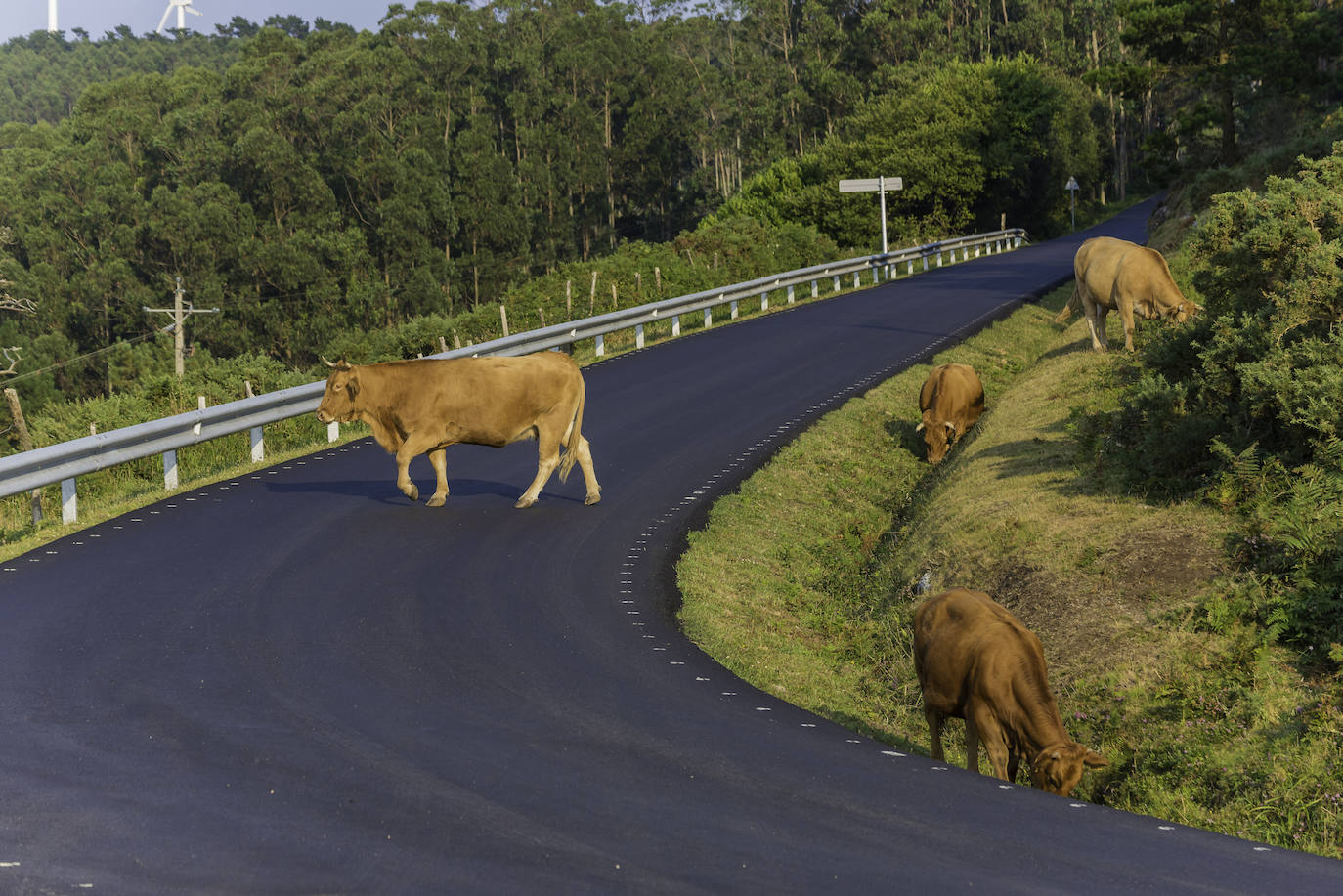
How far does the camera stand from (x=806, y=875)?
19.4ft

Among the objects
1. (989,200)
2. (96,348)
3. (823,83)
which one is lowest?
(96,348)

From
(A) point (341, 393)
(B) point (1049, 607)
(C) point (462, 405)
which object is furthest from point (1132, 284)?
(A) point (341, 393)

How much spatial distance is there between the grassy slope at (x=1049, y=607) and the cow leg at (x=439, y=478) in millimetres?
2967

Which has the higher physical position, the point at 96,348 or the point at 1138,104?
the point at 1138,104

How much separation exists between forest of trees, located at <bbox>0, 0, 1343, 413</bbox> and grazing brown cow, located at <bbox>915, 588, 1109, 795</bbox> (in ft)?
128

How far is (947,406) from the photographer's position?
20328 mm

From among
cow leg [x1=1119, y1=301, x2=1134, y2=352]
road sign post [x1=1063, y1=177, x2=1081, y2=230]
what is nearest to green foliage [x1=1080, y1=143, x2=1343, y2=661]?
cow leg [x1=1119, y1=301, x2=1134, y2=352]

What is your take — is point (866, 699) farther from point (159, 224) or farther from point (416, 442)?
point (159, 224)

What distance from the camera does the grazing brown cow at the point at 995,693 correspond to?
809 cm

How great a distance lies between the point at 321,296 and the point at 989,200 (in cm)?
3895

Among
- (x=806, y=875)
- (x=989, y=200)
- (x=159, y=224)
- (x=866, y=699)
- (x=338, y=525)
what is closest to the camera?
(x=806, y=875)

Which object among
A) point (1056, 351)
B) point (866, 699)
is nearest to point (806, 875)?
point (866, 699)

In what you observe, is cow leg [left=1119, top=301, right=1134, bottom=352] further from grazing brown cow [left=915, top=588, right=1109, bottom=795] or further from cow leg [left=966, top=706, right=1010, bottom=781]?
cow leg [left=966, top=706, right=1010, bottom=781]

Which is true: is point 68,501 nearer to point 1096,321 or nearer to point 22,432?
point 22,432
